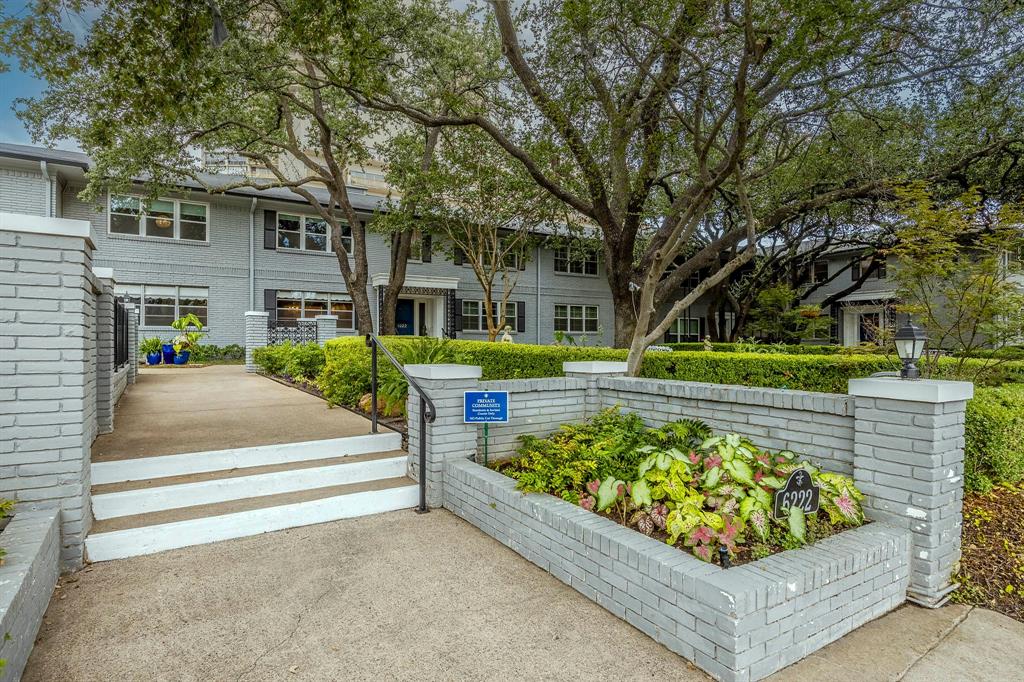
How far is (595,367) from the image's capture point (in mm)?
5062

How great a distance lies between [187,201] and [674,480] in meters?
16.4

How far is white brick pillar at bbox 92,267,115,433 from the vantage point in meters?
5.11

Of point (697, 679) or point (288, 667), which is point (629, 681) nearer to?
point (697, 679)

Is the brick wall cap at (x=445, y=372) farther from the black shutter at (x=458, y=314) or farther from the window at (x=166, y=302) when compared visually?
the black shutter at (x=458, y=314)

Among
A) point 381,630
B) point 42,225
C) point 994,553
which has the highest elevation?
point 42,225

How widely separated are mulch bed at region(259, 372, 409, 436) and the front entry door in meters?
7.93

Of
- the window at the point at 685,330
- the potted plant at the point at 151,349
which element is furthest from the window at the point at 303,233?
the window at the point at 685,330

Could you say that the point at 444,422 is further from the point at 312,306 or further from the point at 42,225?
the point at 312,306

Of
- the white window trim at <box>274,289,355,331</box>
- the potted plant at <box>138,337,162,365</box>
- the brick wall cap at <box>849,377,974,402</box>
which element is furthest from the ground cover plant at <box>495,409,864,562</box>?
the white window trim at <box>274,289,355,331</box>

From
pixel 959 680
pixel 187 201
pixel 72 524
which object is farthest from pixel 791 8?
pixel 187 201

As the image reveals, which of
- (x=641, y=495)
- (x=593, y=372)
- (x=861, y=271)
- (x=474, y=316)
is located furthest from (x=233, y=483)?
(x=861, y=271)

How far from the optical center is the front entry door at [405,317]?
18484mm

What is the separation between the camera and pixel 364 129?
1248 cm

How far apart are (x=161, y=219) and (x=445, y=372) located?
1450 centimetres
